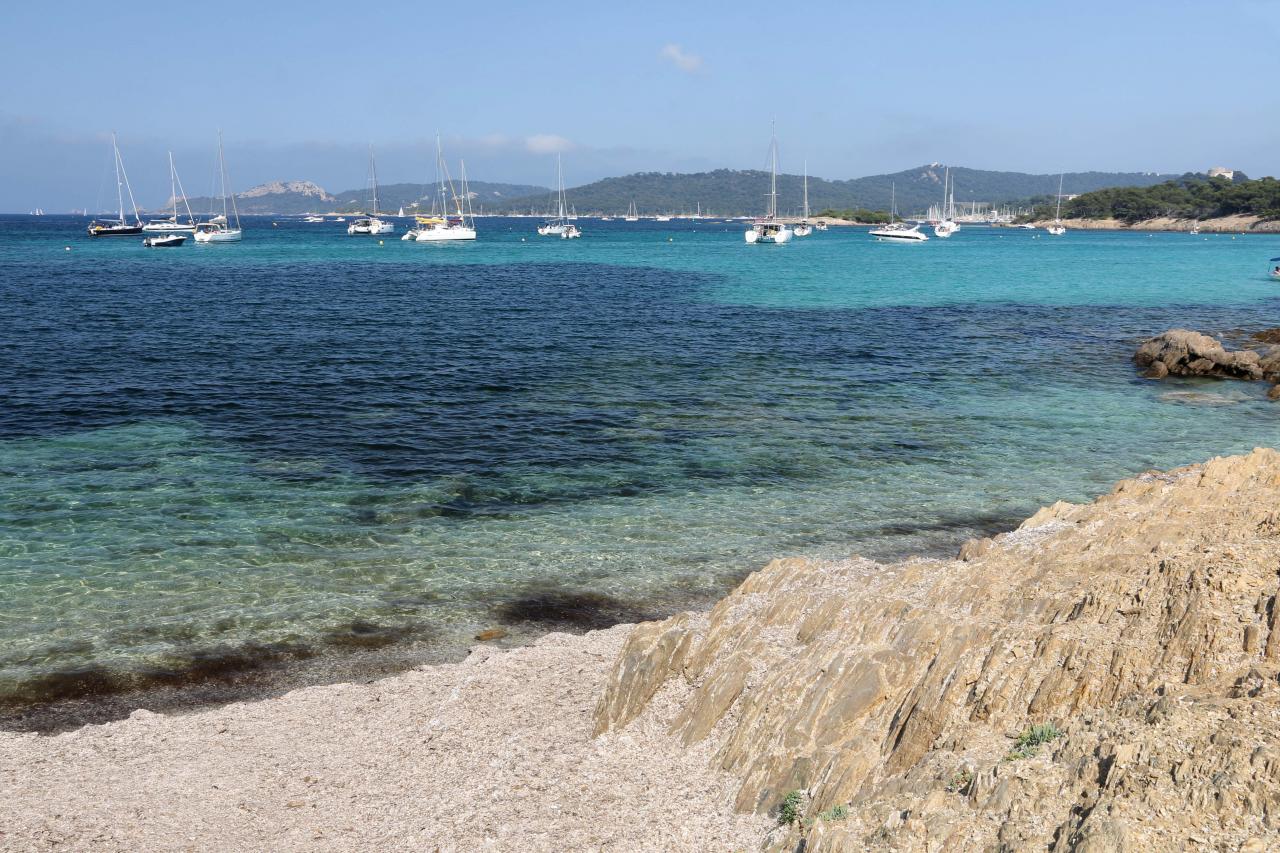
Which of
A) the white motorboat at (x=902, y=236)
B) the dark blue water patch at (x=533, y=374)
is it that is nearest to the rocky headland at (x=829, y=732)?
the dark blue water patch at (x=533, y=374)

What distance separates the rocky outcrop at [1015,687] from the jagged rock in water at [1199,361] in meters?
30.3

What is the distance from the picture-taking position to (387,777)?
447 inches

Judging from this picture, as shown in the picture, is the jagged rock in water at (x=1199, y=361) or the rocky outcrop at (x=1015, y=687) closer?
the rocky outcrop at (x=1015, y=687)

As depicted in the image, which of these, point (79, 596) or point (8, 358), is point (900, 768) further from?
point (8, 358)

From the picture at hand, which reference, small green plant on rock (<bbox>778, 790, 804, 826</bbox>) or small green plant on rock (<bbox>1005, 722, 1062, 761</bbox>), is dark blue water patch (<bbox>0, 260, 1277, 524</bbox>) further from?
small green plant on rock (<bbox>1005, 722, 1062, 761</bbox>)

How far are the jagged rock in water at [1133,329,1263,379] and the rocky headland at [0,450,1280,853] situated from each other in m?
30.1

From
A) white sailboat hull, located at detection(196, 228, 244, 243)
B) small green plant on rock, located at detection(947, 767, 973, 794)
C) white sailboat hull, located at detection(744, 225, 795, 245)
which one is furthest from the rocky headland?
white sailboat hull, located at detection(744, 225, 795, 245)

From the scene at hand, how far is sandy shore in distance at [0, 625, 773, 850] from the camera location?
10.0 m

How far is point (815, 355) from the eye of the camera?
4572cm

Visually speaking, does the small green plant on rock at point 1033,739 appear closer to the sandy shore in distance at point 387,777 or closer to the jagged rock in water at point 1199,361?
the sandy shore in distance at point 387,777

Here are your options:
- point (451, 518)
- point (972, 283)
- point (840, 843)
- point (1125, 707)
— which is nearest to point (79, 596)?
point (451, 518)

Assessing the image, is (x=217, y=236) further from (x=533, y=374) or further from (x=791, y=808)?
(x=791, y=808)

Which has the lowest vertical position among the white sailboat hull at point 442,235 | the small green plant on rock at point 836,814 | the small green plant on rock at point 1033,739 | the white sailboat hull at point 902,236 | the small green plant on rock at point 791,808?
the small green plant on rock at point 791,808

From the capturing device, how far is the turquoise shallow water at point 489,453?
17.3 metres
